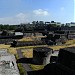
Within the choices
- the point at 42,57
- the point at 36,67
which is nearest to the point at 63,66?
the point at 36,67

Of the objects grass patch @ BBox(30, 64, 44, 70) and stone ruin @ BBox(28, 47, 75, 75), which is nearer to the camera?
stone ruin @ BBox(28, 47, 75, 75)

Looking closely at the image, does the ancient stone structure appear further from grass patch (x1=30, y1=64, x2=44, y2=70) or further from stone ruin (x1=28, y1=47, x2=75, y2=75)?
stone ruin (x1=28, y1=47, x2=75, y2=75)

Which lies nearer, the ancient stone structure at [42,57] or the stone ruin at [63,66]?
the stone ruin at [63,66]

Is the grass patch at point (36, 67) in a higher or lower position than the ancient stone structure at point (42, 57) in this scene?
lower

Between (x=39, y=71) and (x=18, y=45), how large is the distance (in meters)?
25.5

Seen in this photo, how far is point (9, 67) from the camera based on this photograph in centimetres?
2722

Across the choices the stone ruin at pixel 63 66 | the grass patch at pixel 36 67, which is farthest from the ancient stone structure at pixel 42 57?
the stone ruin at pixel 63 66

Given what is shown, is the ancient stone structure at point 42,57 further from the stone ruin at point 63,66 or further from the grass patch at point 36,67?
the stone ruin at point 63,66

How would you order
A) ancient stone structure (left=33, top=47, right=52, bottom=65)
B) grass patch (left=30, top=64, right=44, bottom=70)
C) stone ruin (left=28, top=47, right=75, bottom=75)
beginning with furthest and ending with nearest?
ancient stone structure (left=33, top=47, right=52, bottom=65) < grass patch (left=30, top=64, right=44, bottom=70) < stone ruin (left=28, top=47, right=75, bottom=75)

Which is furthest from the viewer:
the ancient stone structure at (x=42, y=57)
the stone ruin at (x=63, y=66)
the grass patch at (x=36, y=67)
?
the ancient stone structure at (x=42, y=57)

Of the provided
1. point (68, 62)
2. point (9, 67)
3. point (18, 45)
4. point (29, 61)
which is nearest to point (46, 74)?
point (68, 62)

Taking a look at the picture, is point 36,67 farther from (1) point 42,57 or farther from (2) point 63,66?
(2) point 63,66

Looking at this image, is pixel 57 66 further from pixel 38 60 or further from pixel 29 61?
pixel 29 61

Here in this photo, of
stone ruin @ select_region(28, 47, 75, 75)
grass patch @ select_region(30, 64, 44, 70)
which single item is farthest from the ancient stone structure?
stone ruin @ select_region(28, 47, 75, 75)
